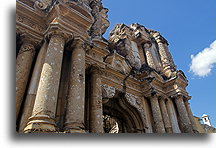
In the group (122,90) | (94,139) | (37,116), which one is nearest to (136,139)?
(94,139)

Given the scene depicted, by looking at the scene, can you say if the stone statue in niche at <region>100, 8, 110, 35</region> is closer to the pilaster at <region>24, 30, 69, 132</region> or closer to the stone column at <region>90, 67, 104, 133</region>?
the stone column at <region>90, 67, 104, 133</region>

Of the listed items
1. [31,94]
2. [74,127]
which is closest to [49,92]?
[31,94]

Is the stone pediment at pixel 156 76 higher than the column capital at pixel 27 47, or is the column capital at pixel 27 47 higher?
the stone pediment at pixel 156 76

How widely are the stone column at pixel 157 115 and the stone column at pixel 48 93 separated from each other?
5.66 m

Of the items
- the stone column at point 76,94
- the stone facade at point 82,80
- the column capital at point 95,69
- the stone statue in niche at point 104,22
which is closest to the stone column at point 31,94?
the stone facade at point 82,80

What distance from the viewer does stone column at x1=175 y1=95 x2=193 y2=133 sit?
27.8 feet

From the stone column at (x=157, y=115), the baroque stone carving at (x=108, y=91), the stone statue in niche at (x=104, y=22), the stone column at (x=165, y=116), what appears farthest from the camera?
the stone statue in niche at (x=104, y=22)

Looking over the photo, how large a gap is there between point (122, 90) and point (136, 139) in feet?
19.1

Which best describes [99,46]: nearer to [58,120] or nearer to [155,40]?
[58,120]

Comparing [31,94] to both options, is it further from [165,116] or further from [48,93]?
[165,116]

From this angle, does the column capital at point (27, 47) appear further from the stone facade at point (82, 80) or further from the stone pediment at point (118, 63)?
the stone pediment at point (118, 63)

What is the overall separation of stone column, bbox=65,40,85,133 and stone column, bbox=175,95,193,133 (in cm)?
629

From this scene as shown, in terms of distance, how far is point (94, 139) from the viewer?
2344 mm

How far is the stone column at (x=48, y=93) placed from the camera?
308cm
